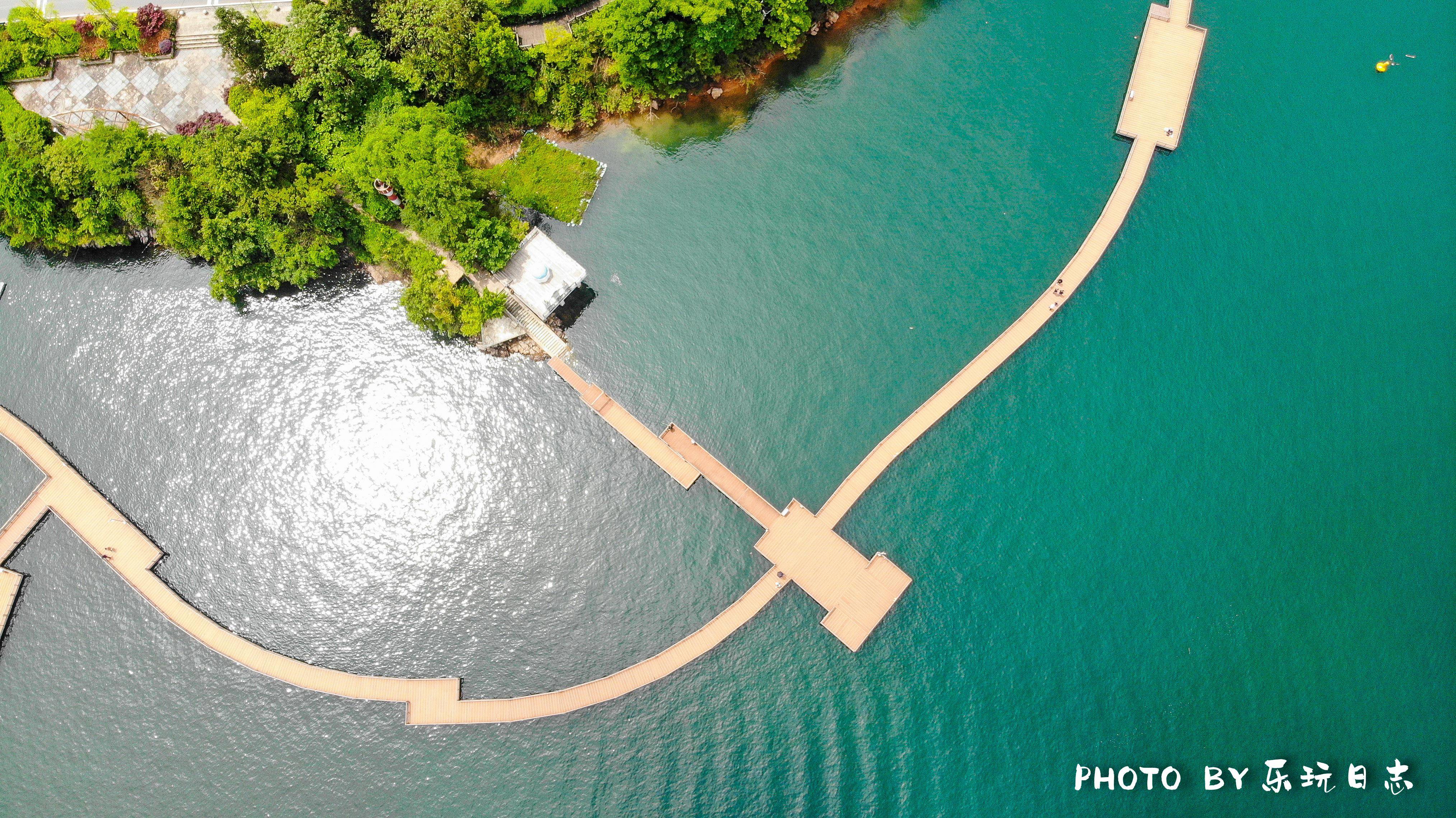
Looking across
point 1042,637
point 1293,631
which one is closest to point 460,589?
A: point 1042,637

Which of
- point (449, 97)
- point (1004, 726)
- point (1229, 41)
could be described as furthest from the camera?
point (1229, 41)

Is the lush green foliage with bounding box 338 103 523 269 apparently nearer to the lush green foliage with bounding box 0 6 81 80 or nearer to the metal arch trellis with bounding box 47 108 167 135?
the metal arch trellis with bounding box 47 108 167 135

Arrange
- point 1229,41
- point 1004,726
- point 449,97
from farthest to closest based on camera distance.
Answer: point 1229,41
point 449,97
point 1004,726

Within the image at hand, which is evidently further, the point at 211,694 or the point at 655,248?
the point at 655,248

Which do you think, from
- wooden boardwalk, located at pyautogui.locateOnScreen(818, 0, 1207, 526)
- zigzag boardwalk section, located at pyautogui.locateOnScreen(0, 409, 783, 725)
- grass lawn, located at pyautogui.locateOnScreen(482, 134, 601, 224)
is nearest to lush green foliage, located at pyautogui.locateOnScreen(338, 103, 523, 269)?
grass lawn, located at pyautogui.locateOnScreen(482, 134, 601, 224)

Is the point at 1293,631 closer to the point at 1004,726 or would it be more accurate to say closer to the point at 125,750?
the point at 1004,726

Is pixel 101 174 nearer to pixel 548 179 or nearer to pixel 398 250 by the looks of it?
pixel 398 250

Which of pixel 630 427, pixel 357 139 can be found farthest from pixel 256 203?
pixel 630 427

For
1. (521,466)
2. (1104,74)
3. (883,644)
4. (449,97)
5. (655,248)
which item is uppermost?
(1104,74)
